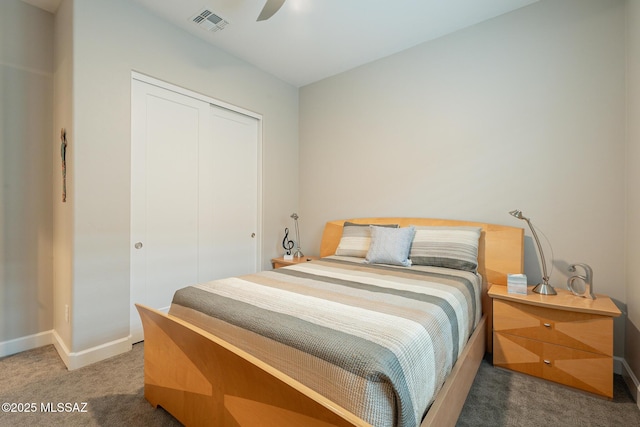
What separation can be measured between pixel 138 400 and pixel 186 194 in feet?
5.51

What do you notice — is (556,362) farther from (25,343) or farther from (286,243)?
(25,343)

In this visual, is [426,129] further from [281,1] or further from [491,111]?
[281,1]

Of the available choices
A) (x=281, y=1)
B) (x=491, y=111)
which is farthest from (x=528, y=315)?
(x=281, y=1)

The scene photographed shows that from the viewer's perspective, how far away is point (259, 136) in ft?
11.3

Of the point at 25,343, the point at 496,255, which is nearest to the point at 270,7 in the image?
the point at 496,255

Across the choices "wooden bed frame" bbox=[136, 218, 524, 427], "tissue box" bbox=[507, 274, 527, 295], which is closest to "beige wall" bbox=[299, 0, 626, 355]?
"tissue box" bbox=[507, 274, 527, 295]

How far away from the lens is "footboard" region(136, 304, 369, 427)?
87 centimetres

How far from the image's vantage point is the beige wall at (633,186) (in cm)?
179

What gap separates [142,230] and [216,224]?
71 centimetres

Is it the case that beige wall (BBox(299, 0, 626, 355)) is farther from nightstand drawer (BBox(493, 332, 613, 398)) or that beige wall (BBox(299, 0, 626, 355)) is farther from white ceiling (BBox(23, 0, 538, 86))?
nightstand drawer (BBox(493, 332, 613, 398))

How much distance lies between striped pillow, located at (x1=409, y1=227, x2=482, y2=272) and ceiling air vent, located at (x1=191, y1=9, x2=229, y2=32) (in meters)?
2.53

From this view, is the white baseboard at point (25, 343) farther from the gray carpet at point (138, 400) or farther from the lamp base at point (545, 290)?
the lamp base at point (545, 290)

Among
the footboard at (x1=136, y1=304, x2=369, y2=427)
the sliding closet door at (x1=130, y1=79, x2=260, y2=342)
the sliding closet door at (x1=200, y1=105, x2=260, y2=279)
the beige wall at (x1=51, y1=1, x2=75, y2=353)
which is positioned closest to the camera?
the footboard at (x1=136, y1=304, x2=369, y2=427)

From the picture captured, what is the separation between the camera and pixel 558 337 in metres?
1.81
